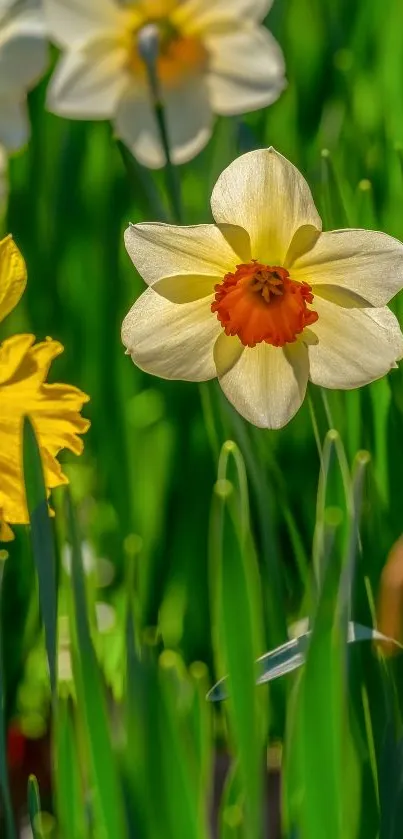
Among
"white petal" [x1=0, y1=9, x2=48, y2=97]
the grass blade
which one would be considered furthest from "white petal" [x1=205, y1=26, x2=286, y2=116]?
the grass blade

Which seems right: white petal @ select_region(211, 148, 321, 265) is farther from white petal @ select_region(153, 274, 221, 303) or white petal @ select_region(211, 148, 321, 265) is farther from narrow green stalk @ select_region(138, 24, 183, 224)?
narrow green stalk @ select_region(138, 24, 183, 224)

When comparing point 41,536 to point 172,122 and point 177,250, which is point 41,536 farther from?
point 172,122

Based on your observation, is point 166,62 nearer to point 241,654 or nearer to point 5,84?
point 5,84

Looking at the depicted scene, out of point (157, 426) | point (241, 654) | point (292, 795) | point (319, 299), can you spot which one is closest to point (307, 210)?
point (319, 299)

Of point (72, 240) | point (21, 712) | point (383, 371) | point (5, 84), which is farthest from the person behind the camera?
point (72, 240)

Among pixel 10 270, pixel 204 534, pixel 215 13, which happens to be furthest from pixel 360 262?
pixel 204 534

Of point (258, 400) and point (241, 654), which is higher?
point (258, 400)

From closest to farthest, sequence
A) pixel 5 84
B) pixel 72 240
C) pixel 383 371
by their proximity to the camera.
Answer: pixel 383 371
pixel 5 84
pixel 72 240
